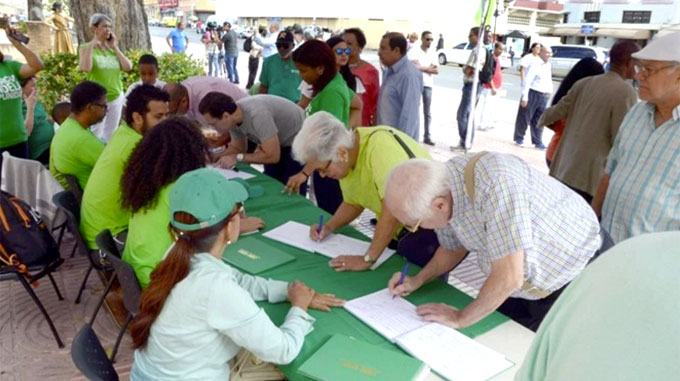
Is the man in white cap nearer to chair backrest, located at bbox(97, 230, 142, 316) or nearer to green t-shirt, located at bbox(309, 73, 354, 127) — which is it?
green t-shirt, located at bbox(309, 73, 354, 127)

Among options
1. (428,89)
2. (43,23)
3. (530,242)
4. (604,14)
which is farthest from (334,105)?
(604,14)

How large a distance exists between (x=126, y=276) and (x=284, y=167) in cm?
177

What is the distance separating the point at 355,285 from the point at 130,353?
1413 millimetres

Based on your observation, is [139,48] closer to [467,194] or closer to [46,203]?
[46,203]

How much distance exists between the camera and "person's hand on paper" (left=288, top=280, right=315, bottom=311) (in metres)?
1.62

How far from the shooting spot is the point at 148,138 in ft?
7.41

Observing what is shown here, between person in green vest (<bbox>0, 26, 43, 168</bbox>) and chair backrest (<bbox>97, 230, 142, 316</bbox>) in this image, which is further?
person in green vest (<bbox>0, 26, 43, 168</bbox>)

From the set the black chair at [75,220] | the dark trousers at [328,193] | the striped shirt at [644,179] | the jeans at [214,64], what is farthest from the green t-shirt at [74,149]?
the jeans at [214,64]

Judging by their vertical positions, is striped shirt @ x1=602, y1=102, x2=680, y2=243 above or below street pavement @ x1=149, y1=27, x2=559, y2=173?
above

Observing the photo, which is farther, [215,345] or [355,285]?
[355,285]

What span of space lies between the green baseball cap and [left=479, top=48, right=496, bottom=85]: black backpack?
250 inches

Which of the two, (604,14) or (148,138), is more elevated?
(604,14)

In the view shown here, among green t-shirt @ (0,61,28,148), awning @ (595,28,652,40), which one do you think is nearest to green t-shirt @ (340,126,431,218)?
green t-shirt @ (0,61,28,148)

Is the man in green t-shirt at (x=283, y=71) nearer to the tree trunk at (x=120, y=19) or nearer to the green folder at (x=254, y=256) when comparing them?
the green folder at (x=254, y=256)
